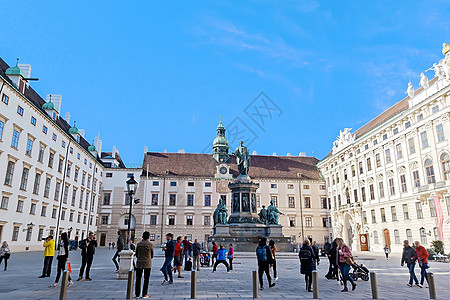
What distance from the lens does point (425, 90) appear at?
34469mm

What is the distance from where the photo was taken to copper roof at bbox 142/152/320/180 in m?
55.2

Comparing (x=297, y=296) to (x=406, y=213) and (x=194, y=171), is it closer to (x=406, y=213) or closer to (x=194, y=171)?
(x=406, y=213)

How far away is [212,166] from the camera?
57531mm

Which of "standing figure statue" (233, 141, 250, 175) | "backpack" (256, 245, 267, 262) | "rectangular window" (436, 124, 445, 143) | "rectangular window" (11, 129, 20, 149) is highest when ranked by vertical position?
"rectangular window" (436, 124, 445, 143)

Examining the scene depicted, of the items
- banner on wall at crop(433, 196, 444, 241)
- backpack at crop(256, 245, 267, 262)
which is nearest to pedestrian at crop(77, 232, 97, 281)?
backpack at crop(256, 245, 267, 262)

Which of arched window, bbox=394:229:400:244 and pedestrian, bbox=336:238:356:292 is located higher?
arched window, bbox=394:229:400:244

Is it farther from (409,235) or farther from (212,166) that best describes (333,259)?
(212,166)

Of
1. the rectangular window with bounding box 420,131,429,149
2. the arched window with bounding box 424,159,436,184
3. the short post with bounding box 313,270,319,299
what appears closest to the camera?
the short post with bounding box 313,270,319,299

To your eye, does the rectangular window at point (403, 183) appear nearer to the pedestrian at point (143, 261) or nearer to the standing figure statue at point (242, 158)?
the standing figure statue at point (242, 158)

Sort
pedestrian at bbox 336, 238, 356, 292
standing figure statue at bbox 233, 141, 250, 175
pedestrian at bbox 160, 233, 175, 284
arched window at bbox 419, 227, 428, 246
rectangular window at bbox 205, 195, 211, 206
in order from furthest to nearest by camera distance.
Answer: rectangular window at bbox 205, 195, 211, 206 → arched window at bbox 419, 227, 428, 246 → standing figure statue at bbox 233, 141, 250, 175 → pedestrian at bbox 160, 233, 175, 284 → pedestrian at bbox 336, 238, 356, 292

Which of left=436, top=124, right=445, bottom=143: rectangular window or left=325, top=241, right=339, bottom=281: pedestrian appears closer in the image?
left=325, top=241, right=339, bottom=281: pedestrian

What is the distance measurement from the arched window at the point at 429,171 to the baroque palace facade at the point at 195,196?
2107 cm

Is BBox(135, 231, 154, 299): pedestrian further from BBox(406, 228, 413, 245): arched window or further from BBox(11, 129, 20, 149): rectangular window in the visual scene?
BBox(406, 228, 413, 245): arched window

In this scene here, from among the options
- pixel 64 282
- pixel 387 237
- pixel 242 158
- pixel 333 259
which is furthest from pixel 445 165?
pixel 64 282
